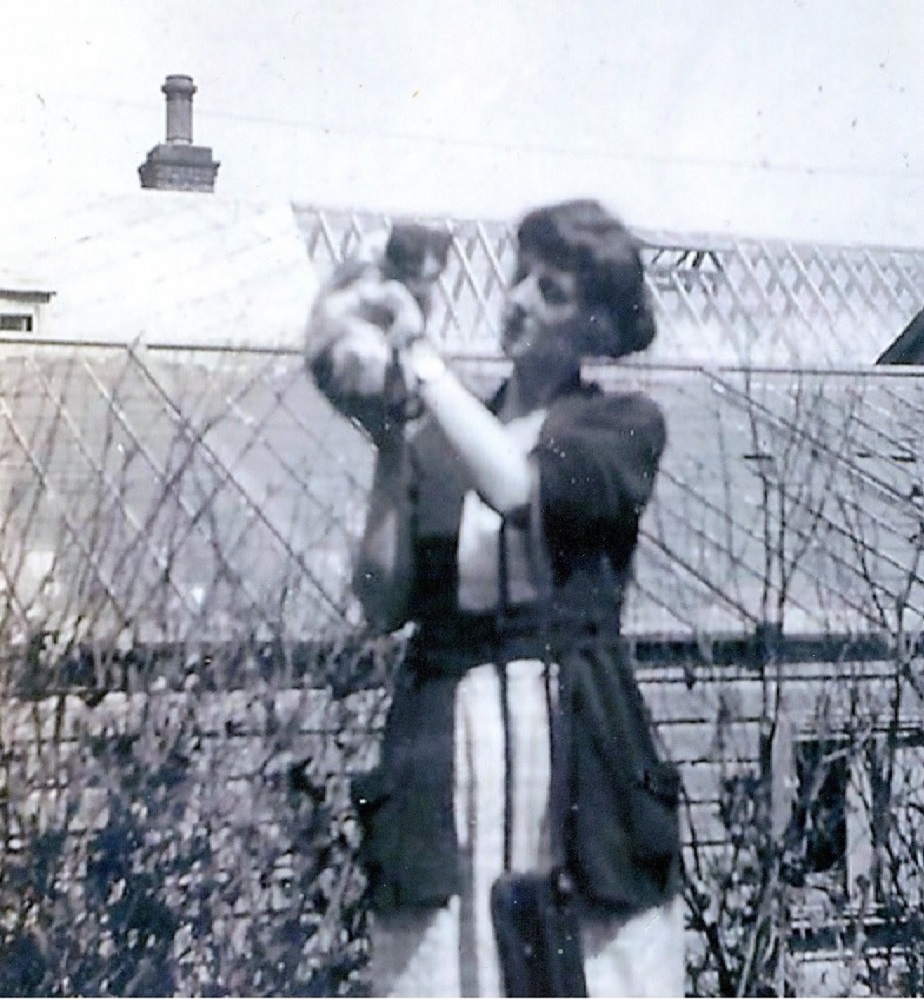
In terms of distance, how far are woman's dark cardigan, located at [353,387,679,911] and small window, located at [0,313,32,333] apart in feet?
2.06

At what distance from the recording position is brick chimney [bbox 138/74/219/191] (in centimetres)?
156

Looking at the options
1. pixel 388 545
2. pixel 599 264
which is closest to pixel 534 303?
pixel 599 264

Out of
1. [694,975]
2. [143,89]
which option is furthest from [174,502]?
[694,975]

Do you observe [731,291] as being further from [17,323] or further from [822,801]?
[17,323]

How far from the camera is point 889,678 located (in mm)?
1875

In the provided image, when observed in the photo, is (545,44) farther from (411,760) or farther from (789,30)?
(411,760)

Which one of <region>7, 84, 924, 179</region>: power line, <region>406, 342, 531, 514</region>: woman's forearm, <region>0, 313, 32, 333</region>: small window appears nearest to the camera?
<region>406, 342, 531, 514</region>: woman's forearm

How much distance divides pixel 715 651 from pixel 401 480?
0.52 meters

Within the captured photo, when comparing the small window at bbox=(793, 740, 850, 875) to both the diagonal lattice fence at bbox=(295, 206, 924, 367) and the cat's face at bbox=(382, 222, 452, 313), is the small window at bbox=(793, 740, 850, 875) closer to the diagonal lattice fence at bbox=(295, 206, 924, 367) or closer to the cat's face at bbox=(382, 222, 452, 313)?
the diagonal lattice fence at bbox=(295, 206, 924, 367)

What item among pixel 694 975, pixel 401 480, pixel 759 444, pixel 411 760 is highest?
pixel 759 444

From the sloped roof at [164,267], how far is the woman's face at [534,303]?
0.24 metres

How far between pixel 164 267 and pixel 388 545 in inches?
24.0

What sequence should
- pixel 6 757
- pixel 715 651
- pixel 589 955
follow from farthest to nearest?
pixel 715 651
pixel 6 757
pixel 589 955

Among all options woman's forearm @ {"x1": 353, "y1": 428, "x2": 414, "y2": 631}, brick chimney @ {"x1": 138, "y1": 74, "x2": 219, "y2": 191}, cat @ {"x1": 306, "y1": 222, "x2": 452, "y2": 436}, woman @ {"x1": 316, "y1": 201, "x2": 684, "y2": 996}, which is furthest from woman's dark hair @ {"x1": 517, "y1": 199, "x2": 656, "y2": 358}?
brick chimney @ {"x1": 138, "y1": 74, "x2": 219, "y2": 191}
